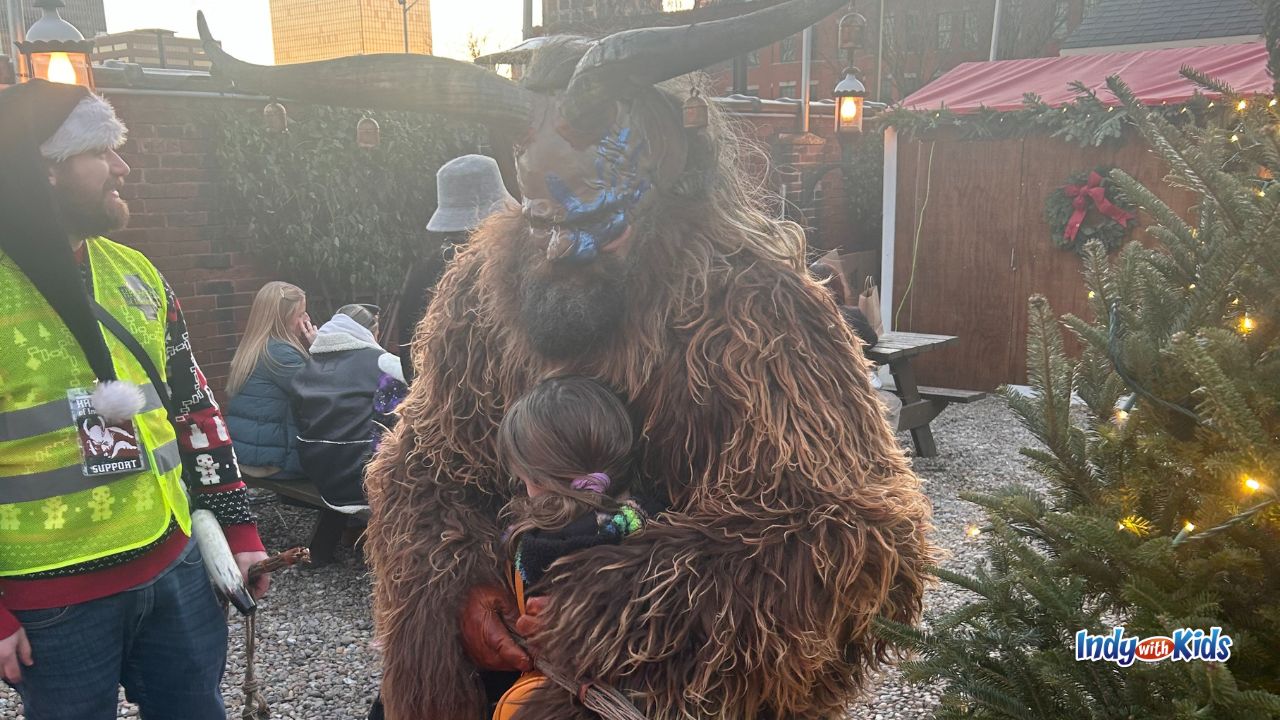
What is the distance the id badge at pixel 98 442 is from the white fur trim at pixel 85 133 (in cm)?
52

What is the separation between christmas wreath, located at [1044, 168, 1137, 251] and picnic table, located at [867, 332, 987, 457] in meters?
1.58

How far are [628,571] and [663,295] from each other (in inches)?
21.0

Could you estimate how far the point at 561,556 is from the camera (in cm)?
174

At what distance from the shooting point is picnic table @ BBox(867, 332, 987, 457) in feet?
21.9

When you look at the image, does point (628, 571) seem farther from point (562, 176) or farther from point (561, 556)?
point (562, 176)

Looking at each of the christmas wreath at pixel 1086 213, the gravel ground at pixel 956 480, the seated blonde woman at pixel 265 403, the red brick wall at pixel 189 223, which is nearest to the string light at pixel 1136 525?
the gravel ground at pixel 956 480

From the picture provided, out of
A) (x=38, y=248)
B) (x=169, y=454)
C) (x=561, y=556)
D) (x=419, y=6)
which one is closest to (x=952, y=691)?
(x=561, y=556)

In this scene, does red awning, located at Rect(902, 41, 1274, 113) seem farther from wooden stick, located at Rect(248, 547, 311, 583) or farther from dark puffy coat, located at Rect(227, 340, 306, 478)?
wooden stick, located at Rect(248, 547, 311, 583)

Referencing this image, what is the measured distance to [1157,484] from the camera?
1.40m

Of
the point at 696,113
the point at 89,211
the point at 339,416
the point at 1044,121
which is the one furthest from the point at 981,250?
the point at 89,211

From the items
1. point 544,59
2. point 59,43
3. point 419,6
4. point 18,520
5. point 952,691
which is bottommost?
point 952,691

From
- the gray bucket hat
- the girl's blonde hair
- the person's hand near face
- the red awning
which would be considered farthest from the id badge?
the red awning

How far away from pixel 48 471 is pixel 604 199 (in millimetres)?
1278

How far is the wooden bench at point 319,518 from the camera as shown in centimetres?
485
